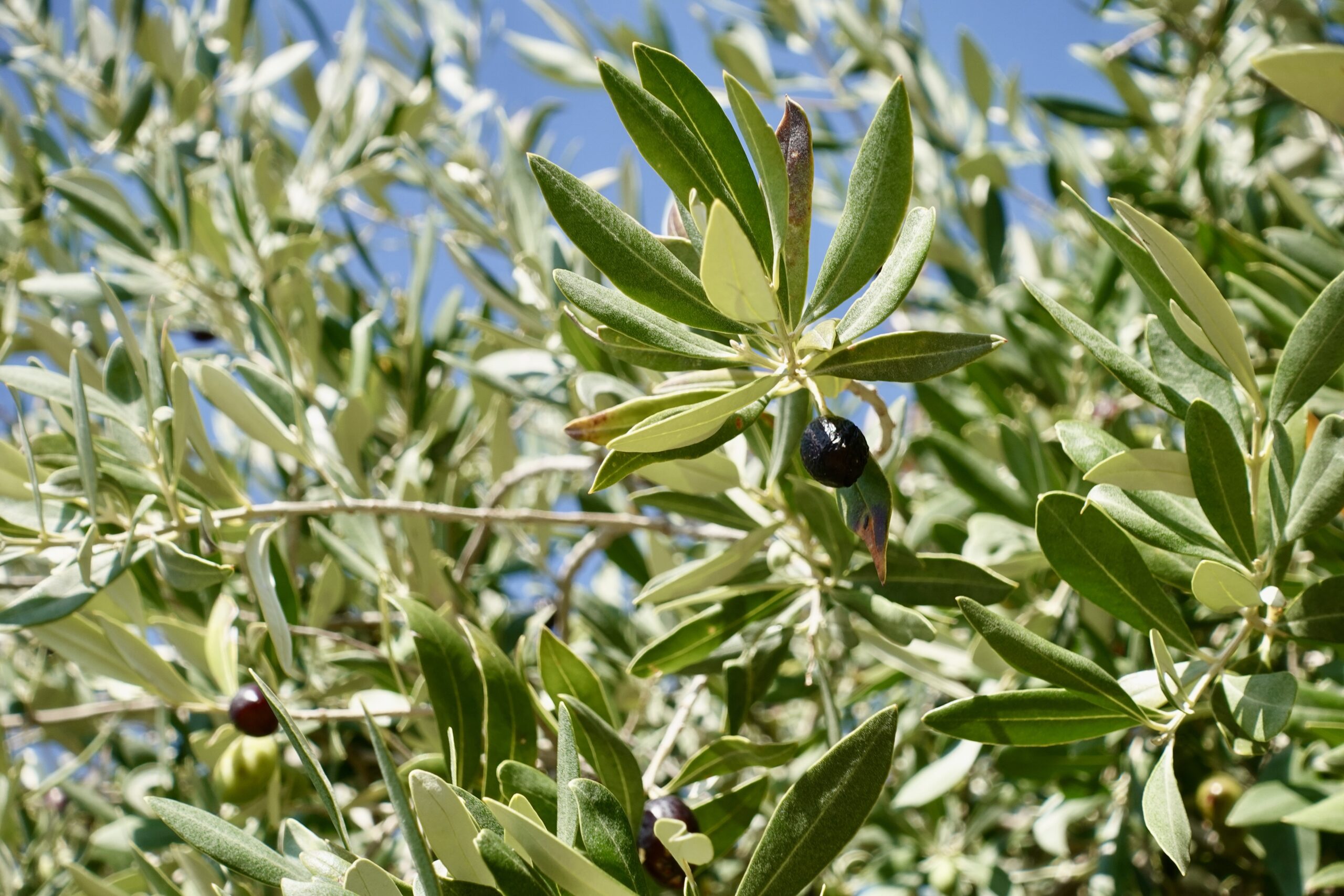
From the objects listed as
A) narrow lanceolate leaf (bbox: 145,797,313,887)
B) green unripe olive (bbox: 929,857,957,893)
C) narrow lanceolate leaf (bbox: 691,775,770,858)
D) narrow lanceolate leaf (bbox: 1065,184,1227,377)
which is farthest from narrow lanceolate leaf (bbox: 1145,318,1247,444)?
green unripe olive (bbox: 929,857,957,893)

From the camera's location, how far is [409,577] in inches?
67.6

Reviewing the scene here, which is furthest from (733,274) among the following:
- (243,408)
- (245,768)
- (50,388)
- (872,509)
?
(245,768)

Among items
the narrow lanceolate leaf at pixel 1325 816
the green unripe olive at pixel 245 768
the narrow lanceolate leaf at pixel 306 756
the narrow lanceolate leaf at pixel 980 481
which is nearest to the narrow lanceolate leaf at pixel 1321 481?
the narrow lanceolate leaf at pixel 1325 816

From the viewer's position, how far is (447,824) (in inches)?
32.8

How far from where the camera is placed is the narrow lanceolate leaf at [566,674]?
3.77ft

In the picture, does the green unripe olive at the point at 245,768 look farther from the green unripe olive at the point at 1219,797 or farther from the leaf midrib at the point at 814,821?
the green unripe olive at the point at 1219,797

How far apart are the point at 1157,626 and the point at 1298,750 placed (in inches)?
21.6

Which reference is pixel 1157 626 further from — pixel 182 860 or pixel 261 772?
pixel 261 772

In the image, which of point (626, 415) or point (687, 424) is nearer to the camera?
point (687, 424)

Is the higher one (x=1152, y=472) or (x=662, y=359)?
(x=662, y=359)

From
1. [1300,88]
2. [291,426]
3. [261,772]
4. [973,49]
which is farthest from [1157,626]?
[973,49]

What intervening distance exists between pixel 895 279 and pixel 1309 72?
594 millimetres

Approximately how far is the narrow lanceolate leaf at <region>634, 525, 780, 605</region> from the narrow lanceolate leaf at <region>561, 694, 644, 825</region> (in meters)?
0.20

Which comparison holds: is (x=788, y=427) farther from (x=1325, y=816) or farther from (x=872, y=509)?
(x=1325, y=816)
